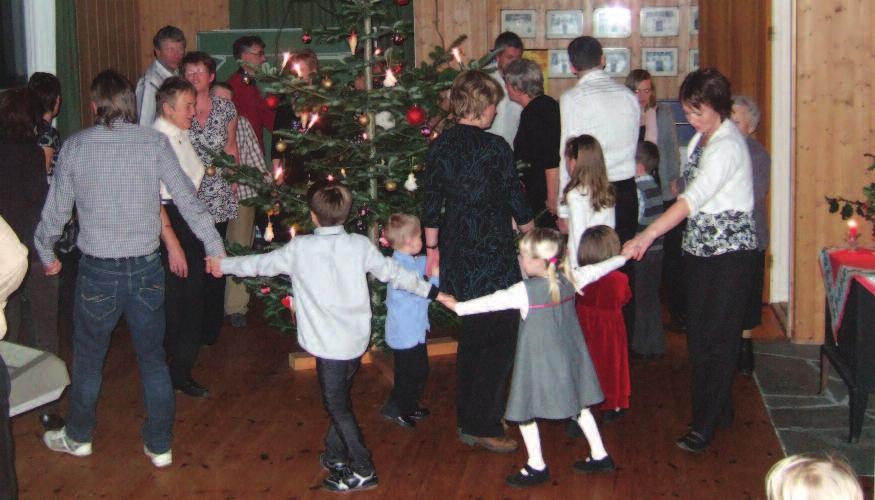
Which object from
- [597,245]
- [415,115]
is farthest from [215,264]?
[597,245]

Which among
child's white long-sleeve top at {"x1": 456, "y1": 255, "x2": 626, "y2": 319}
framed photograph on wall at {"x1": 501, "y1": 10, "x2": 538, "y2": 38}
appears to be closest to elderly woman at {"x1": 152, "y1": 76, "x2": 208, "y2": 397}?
child's white long-sleeve top at {"x1": 456, "y1": 255, "x2": 626, "y2": 319}

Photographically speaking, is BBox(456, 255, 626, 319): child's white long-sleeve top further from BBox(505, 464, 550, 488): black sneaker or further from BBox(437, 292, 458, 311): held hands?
BBox(505, 464, 550, 488): black sneaker

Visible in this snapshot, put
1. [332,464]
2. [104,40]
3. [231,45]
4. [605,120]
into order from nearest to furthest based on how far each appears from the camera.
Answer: [332,464] < [605,120] < [104,40] < [231,45]

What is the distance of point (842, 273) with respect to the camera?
502 centimetres

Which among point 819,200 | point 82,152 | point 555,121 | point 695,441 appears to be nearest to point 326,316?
point 82,152

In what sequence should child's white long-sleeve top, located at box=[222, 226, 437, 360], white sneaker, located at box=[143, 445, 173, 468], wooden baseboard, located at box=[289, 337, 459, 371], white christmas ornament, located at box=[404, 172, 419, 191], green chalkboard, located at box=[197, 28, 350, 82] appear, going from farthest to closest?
green chalkboard, located at box=[197, 28, 350, 82]
wooden baseboard, located at box=[289, 337, 459, 371]
white christmas ornament, located at box=[404, 172, 419, 191]
white sneaker, located at box=[143, 445, 173, 468]
child's white long-sleeve top, located at box=[222, 226, 437, 360]

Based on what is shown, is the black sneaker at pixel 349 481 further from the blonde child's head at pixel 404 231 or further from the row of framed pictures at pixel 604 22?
the row of framed pictures at pixel 604 22

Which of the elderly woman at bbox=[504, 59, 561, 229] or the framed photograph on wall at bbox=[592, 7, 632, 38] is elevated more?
the framed photograph on wall at bbox=[592, 7, 632, 38]

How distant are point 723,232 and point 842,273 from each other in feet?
2.88

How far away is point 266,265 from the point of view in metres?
4.28

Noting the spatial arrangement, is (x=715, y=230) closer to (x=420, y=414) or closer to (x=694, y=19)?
(x=420, y=414)

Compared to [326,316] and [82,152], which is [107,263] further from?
[326,316]

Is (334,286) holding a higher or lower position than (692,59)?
lower

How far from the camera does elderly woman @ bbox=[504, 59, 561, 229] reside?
5723mm
